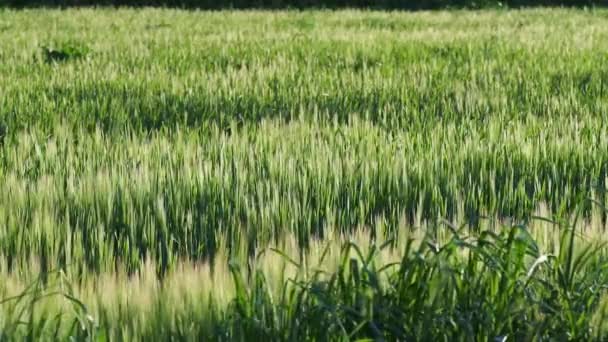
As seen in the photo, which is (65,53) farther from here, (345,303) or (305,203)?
(345,303)

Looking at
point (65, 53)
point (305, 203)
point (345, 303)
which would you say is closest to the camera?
point (345, 303)

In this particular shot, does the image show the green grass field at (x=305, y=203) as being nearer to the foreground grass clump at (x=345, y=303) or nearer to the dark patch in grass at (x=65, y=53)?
the foreground grass clump at (x=345, y=303)

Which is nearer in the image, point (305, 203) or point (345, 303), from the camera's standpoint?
point (345, 303)

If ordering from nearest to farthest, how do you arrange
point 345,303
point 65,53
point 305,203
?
point 345,303 → point 305,203 → point 65,53

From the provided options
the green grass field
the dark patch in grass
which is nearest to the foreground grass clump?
the green grass field

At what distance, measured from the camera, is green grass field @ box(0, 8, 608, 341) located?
132cm

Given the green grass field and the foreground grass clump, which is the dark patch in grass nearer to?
the green grass field

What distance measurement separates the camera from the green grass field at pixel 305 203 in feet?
4.32

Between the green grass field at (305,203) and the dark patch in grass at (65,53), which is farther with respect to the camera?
the dark patch in grass at (65,53)

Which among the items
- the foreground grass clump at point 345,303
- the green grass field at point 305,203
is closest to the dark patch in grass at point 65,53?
the green grass field at point 305,203

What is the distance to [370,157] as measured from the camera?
254 centimetres

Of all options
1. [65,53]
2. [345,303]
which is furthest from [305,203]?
[65,53]

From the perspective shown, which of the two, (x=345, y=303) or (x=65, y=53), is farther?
(x=65, y=53)

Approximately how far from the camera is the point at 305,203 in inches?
81.6
